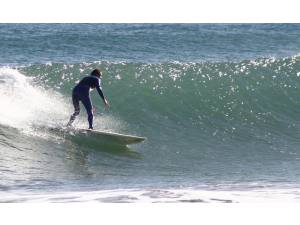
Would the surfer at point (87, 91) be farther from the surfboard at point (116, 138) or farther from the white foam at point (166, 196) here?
the white foam at point (166, 196)

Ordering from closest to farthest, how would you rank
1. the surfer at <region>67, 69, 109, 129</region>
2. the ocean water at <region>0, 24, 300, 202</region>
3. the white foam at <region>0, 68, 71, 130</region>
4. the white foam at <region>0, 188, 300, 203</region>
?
the white foam at <region>0, 188, 300, 203</region> → the ocean water at <region>0, 24, 300, 202</region> → the surfer at <region>67, 69, 109, 129</region> → the white foam at <region>0, 68, 71, 130</region>

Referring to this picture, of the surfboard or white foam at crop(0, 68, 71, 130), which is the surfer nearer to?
the surfboard

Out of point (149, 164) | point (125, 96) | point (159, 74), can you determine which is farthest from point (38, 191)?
point (159, 74)

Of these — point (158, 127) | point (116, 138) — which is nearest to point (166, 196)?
point (116, 138)

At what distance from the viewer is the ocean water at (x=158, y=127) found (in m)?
9.75

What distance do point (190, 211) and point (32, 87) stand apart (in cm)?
1023

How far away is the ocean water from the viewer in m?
9.75

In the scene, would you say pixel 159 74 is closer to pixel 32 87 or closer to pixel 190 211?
pixel 32 87

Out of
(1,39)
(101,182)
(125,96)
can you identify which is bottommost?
(101,182)

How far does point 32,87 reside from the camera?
53.9 feet

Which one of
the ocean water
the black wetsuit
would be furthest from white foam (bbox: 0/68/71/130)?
the black wetsuit

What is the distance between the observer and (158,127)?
14578 mm

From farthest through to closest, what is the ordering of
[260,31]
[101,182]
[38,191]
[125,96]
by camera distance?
[260,31] → [125,96] → [101,182] → [38,191]

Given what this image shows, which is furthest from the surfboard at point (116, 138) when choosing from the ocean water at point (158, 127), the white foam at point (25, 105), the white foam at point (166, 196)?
the white foam at point (166, 196)
